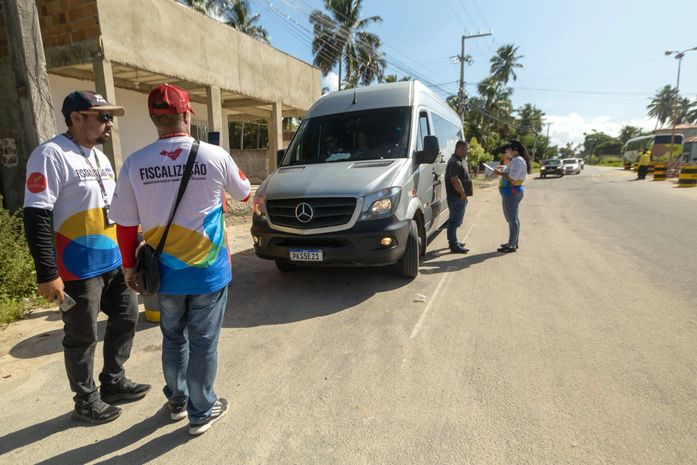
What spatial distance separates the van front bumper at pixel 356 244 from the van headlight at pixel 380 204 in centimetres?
7

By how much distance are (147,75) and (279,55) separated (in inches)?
169

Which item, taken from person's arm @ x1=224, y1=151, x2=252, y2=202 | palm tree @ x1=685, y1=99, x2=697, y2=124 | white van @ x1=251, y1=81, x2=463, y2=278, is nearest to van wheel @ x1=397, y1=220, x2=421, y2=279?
white van @ x1=251, y1=81, x2=463, y2=278

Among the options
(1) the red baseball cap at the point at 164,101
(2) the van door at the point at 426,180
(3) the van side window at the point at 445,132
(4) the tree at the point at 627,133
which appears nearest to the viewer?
(1) the red baseball cap at the point at 164,101

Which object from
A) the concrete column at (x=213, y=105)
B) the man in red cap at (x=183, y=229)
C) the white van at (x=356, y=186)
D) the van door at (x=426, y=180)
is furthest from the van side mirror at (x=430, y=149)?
the concrete column at (x=213, y=105)

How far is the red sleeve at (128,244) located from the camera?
2.20m

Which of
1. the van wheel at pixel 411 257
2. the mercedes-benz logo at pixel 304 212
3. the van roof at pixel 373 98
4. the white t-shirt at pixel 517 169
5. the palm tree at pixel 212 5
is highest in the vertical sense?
the palm tree at pixel 212 5

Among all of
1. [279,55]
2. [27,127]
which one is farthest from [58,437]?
[279,55]

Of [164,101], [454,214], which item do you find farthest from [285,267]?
[164,101]

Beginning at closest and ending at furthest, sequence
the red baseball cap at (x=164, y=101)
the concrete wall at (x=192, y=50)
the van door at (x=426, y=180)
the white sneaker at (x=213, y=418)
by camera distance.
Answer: the red baseball cap at (x=164, y=101) → the white sneaker at (x=213, y=418) → the van door at (x=426, y=180) → the concrete wall at (x=192, y=50)

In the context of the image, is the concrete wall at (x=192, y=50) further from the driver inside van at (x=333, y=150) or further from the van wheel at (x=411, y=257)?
the van wheel at (x=411, y=257)

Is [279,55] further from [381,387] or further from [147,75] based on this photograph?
[381,387]

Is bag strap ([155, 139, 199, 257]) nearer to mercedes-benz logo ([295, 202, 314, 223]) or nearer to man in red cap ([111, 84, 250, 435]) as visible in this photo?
man in red cap ([111, 84, 250, 435])

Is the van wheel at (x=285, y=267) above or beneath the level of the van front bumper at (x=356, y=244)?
beneath

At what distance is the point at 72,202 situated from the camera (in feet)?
7.93
